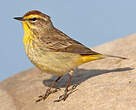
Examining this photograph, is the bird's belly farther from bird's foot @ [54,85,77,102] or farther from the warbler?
bird's foot @ [54,85,77,102]

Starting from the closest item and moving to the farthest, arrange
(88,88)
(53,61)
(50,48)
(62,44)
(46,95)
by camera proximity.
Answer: (88,88) → (53,61) → (50,48) → (46,95) → (62,44)

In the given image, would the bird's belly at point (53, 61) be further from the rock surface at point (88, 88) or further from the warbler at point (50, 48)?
the rock surface at point (88, 88)

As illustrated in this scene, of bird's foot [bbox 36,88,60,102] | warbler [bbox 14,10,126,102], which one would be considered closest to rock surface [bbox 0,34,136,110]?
bird's foot [bbox 36,88,60,102]

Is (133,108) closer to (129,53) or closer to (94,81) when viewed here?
(94,81)

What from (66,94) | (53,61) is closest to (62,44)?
(53,61)

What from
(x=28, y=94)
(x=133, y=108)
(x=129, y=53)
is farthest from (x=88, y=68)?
(x=133, y=108)

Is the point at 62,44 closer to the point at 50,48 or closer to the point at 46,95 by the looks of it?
the point at 50,48
